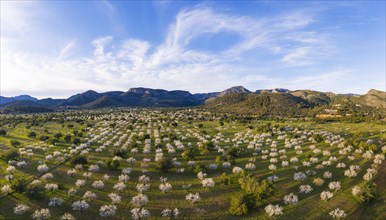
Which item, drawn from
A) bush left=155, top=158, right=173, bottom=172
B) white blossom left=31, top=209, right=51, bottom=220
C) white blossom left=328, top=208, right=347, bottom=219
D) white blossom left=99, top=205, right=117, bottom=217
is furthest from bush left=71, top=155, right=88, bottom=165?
white blossom left=328, top=208, right=347, bottom=219

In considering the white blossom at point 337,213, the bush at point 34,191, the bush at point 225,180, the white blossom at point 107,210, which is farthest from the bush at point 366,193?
the bush at point 34,191

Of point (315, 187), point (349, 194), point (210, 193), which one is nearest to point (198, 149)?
point (210, 193)

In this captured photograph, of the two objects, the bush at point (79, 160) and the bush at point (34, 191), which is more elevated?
the bush at point (79, 160)

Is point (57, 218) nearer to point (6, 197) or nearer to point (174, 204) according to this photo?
point (6, 197)

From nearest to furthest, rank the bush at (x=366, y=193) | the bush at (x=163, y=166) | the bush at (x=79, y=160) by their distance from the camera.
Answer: the bush at (x=366, y=193) → the bush at (x=163, y=166) → the bush at (x=79, y=160)

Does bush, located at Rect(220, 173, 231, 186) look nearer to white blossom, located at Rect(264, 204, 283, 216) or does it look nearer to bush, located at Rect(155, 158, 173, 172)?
white blossom, located at Rect(264, 204, 283, 216)

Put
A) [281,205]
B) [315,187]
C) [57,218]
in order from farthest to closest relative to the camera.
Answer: [315,187] < [281,205] < [57,218]

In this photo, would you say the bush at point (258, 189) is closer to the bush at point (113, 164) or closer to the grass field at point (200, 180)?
the grass field at point (200, 180)

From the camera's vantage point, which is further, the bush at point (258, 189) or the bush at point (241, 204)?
the bush at point (258, 189)
